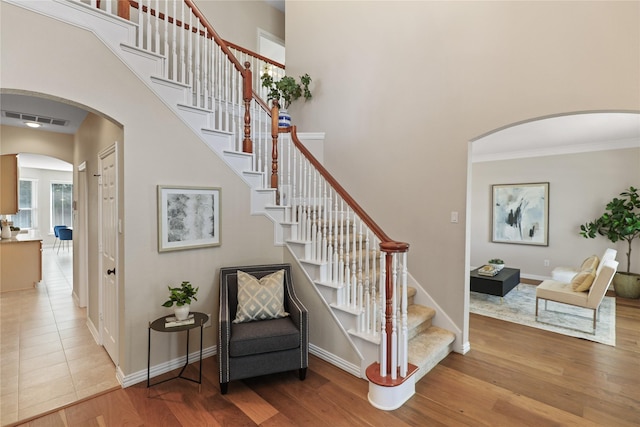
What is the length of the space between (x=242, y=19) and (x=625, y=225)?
7.51 metres

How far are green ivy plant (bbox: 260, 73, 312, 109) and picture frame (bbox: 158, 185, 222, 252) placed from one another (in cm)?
225

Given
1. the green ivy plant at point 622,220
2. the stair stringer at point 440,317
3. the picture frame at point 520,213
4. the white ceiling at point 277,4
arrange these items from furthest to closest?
the picture frame at point 520,213
the white ceiling at point 277,4
the green ivy plant at point 622,220
the stair stringer at point 440,317

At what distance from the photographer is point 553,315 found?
4129 millimetres

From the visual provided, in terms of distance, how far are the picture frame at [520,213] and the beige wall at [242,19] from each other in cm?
589

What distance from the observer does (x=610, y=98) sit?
7.68ft

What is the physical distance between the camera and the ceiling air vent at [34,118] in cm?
385

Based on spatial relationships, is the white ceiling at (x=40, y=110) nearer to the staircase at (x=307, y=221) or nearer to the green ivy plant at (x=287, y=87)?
the staircase at (x=307, y=221)

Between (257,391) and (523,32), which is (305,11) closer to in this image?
(523,32)

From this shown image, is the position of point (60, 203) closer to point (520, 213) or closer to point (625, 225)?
point (520, 213)

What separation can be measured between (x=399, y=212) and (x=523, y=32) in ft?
6.82

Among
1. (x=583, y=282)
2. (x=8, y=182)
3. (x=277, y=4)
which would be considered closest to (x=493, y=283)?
(x=583, y=282)

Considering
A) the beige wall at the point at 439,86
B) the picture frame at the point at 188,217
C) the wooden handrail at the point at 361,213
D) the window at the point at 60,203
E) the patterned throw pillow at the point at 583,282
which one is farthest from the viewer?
the window at the point at 60,203

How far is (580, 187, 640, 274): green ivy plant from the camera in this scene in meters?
4.89

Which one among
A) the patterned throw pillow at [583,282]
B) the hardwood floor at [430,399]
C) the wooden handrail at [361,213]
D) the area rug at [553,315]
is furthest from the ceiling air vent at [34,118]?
the patterned throw pillow at [583,282]
